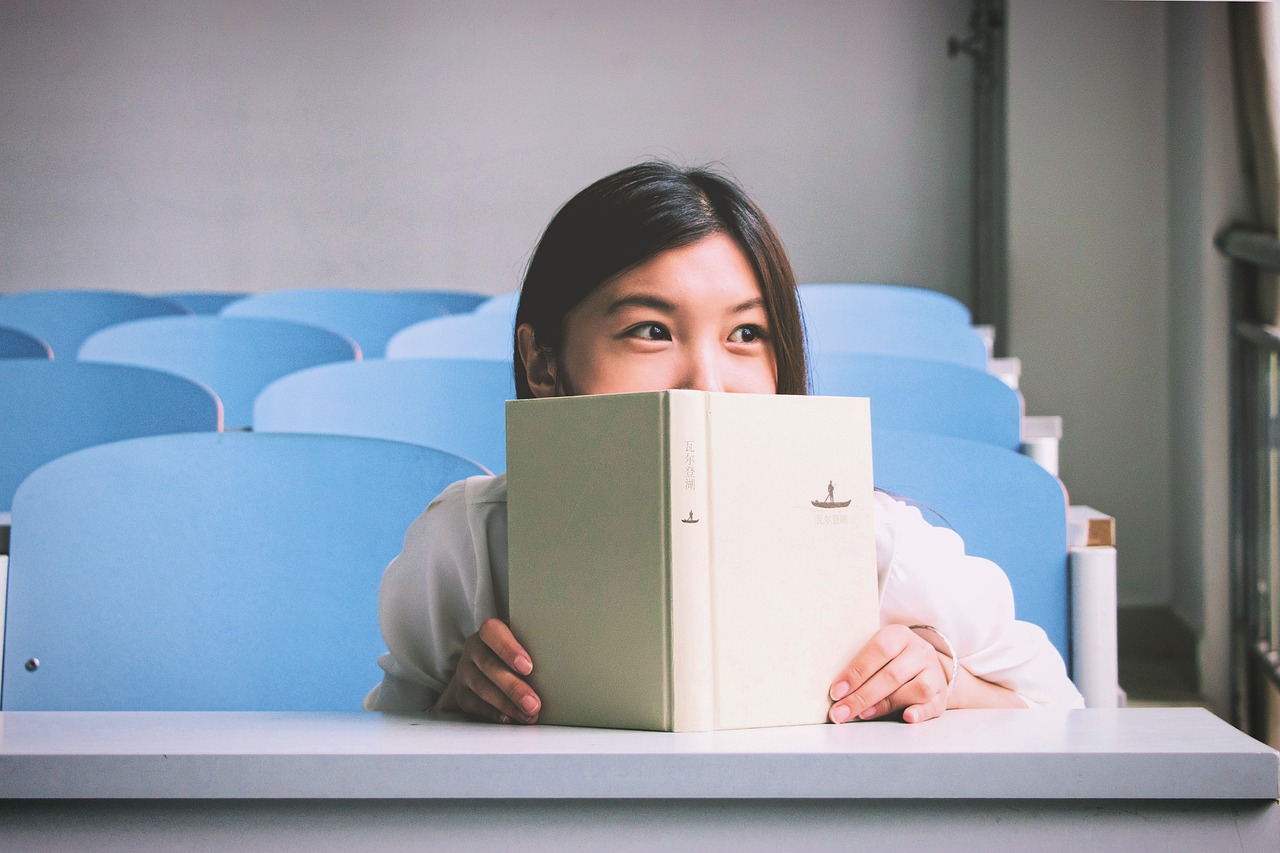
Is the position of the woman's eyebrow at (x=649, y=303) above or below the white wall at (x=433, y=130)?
below

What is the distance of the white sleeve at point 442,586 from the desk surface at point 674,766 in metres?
0.29

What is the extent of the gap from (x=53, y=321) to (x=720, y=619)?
3.73 meters

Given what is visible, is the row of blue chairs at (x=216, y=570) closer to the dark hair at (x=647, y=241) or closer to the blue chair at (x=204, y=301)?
the dark hair at (x=647, y=241)

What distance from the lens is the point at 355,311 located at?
154 inches

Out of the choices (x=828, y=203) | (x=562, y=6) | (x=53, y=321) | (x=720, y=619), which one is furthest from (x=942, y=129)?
(x=720, y=619)

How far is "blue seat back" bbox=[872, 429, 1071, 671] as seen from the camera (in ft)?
4.27

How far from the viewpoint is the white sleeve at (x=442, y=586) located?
952mm

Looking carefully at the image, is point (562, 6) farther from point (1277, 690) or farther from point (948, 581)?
point (948, 581)

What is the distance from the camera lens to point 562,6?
575cm

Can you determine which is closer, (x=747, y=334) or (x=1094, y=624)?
(x=747, y=334)

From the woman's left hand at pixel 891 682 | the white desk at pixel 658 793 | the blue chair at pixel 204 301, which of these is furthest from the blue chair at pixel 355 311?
the white desk at pixel 658 793

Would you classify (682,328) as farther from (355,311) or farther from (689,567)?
(355,311)

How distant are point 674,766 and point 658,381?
48cm

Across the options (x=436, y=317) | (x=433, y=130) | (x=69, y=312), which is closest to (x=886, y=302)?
(x=436, y=317)
